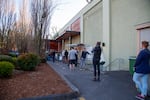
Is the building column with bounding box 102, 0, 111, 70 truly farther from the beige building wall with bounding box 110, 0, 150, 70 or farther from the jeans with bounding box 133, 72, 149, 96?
the jeans with bounding box 133, 72, 149, 96

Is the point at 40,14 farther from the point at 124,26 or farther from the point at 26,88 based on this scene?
the point at 26,88

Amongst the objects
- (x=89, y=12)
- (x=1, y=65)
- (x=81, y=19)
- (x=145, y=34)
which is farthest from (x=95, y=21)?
(x=1, y=65)

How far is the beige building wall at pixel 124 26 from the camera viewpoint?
1580cm

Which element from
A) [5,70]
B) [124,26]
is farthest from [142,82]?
[124,26]

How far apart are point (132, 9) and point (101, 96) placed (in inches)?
394

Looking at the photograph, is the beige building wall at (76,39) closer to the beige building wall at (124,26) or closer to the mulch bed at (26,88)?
the beige building wall at (124,26)

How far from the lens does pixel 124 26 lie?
1614 cm

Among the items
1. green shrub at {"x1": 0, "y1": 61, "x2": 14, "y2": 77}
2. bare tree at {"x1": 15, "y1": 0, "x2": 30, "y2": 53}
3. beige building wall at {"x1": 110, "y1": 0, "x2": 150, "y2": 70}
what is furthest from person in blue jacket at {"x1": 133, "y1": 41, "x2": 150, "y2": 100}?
bare tree at {"x1": 15, "y1": 0, "x2": 30, "y2": 53}

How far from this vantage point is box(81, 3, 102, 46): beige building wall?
65.5 ft

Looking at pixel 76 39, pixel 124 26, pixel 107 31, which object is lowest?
pixel 107 31

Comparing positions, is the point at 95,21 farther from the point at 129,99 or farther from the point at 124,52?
the point at 129,99

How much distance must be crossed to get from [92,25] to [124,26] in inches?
255

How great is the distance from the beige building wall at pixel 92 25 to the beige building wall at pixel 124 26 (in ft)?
10.7

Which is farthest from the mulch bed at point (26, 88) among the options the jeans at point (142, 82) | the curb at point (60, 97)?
the jeans at point (142, 82)
